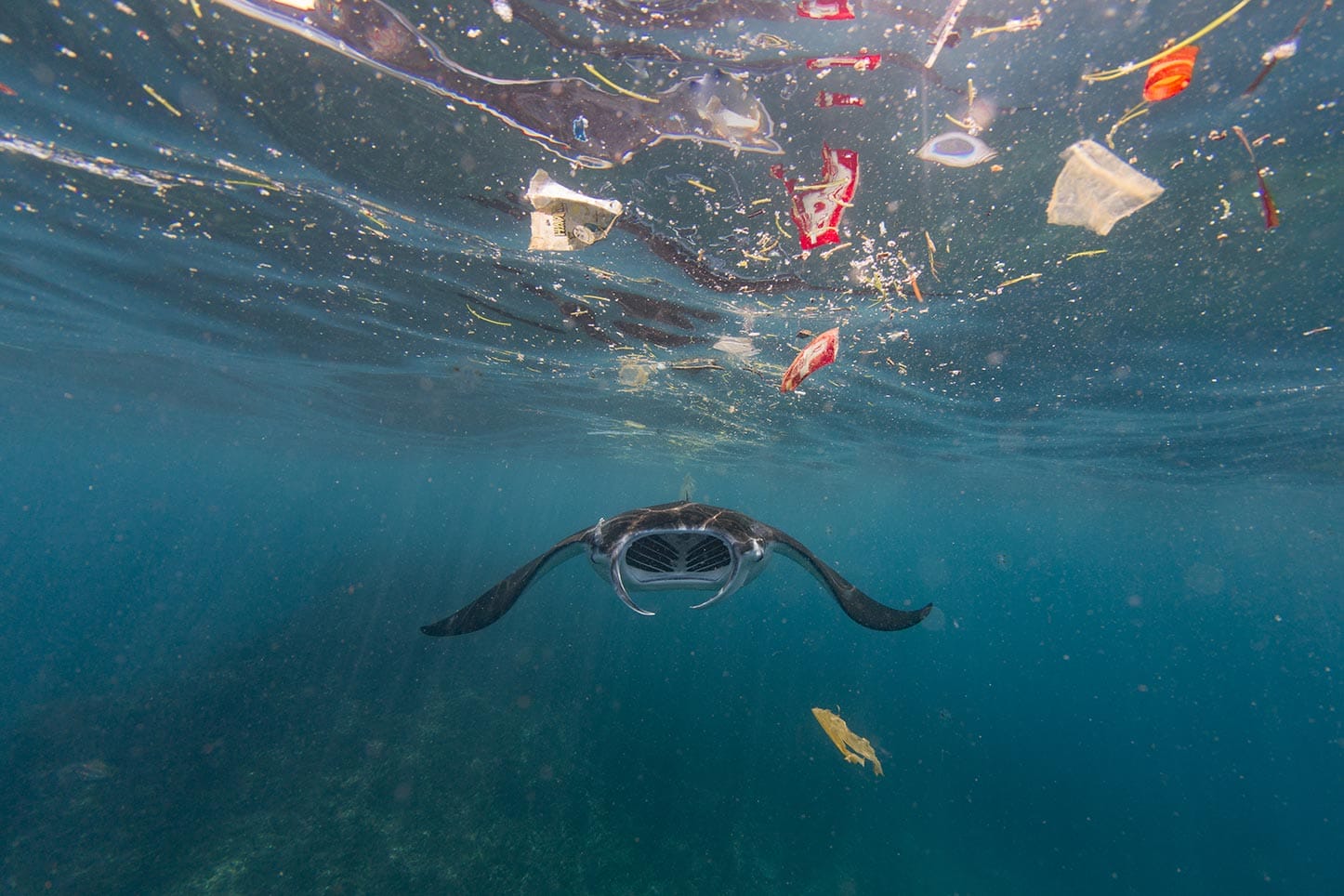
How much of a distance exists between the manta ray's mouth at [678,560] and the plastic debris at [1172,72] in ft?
20.0

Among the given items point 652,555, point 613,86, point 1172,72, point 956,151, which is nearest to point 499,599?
point 652,555

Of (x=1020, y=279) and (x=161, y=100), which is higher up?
(x=1020, y=279)

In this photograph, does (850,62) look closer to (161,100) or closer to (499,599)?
(499,599)

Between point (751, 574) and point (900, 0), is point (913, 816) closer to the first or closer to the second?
point (751, 574)

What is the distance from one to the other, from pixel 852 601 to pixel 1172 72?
5.89 metres

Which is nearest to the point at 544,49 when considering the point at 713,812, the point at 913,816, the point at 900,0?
the point at 900,0

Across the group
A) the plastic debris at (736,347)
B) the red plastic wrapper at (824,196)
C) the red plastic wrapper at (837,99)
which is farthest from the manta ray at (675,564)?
the plastic debris at (736,347)

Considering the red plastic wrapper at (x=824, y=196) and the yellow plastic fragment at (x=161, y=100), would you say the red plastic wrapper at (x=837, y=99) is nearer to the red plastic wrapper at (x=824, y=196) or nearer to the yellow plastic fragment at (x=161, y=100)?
the red plastic wrapper at (x=824, y=196)

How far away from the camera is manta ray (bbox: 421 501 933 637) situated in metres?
4.64

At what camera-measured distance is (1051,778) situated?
1761 centimetres

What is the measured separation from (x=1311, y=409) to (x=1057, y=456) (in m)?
8.95

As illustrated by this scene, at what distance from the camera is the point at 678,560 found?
6.08 m

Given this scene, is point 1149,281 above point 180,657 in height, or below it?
above

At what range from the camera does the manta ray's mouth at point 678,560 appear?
5.20 m
